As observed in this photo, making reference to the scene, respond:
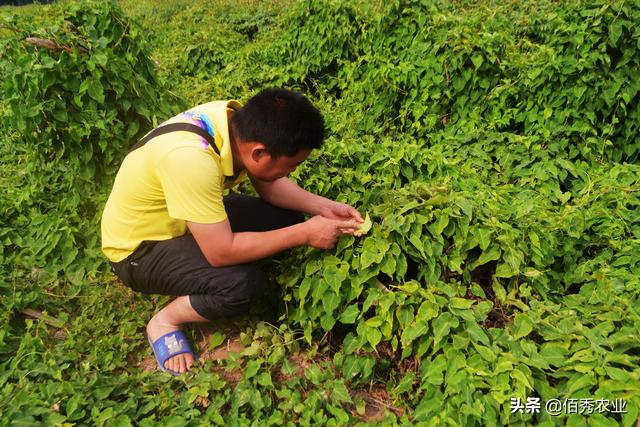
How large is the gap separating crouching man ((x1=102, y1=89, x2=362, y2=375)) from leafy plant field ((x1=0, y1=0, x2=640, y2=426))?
0.68 feet

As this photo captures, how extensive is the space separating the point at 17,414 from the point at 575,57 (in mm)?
4446

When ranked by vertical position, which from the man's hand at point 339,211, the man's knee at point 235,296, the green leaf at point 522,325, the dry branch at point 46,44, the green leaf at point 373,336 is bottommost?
the green leaf at point 373,336

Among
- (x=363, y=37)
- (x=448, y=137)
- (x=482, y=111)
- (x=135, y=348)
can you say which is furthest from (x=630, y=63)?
(x=135, y=348)

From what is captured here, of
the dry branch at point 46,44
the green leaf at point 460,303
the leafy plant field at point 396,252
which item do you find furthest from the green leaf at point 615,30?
the dry branch at point 46,44

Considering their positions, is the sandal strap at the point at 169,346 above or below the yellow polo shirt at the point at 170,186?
below

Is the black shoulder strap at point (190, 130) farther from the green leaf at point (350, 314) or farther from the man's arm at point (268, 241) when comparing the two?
the green leaf at point (350, 314)

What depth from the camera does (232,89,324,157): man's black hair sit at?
220cm

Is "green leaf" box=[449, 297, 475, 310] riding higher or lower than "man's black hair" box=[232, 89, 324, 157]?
lower

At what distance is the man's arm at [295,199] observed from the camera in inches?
110

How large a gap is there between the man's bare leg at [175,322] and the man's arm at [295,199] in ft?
2.62

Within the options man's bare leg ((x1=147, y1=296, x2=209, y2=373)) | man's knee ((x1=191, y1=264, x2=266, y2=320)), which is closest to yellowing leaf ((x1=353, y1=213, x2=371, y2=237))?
man's knee ((x1=191, y1=264, x2=266, y2=320))

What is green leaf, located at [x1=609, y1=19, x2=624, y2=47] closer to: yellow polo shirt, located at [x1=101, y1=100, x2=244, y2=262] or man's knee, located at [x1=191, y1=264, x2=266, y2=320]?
yellow polo shirt, located at [x1=101, y1=100, x2=244, y2=262]

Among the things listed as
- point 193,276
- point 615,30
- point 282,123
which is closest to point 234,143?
point 282,123

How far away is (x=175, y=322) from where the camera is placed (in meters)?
2.70
